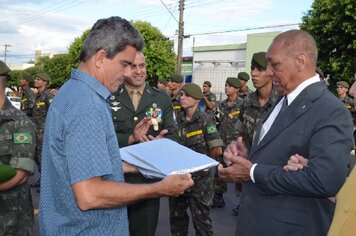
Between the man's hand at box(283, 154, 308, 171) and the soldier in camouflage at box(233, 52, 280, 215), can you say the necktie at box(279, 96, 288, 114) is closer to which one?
the man's hand at box(283, 154, 308, 171)

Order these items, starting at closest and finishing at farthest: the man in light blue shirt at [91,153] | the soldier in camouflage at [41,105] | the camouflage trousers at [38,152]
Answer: the man in light blue shirt at [91,153]
the camouflage trousers at [38,152]
the soldier in camouflage at [41,105]

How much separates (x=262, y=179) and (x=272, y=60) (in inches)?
28.5

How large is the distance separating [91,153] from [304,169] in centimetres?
109

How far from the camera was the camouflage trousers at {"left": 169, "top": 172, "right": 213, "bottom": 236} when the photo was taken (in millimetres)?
4754

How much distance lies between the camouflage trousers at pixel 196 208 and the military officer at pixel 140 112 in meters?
1.26

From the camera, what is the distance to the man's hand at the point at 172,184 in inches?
81.0

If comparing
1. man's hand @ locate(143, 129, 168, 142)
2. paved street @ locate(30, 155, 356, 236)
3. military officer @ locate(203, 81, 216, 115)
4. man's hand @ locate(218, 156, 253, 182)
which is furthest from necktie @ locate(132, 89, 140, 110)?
military officer @ locate(203, 81, 216, 115)

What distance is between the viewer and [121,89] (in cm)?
365

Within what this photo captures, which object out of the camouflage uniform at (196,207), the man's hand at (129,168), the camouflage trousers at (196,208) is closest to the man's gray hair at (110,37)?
the man's hand at (129,168)

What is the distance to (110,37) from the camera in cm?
198

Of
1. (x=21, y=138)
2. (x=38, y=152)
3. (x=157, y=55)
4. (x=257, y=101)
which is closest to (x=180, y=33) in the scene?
(x=157, y=55)

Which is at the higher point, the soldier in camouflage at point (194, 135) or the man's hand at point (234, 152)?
the man's hand at point (234, 152)

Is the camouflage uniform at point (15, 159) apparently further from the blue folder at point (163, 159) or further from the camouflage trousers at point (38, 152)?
the camouflage trousers at point (38, 152)

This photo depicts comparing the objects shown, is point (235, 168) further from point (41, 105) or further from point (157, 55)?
point (157, 55)
